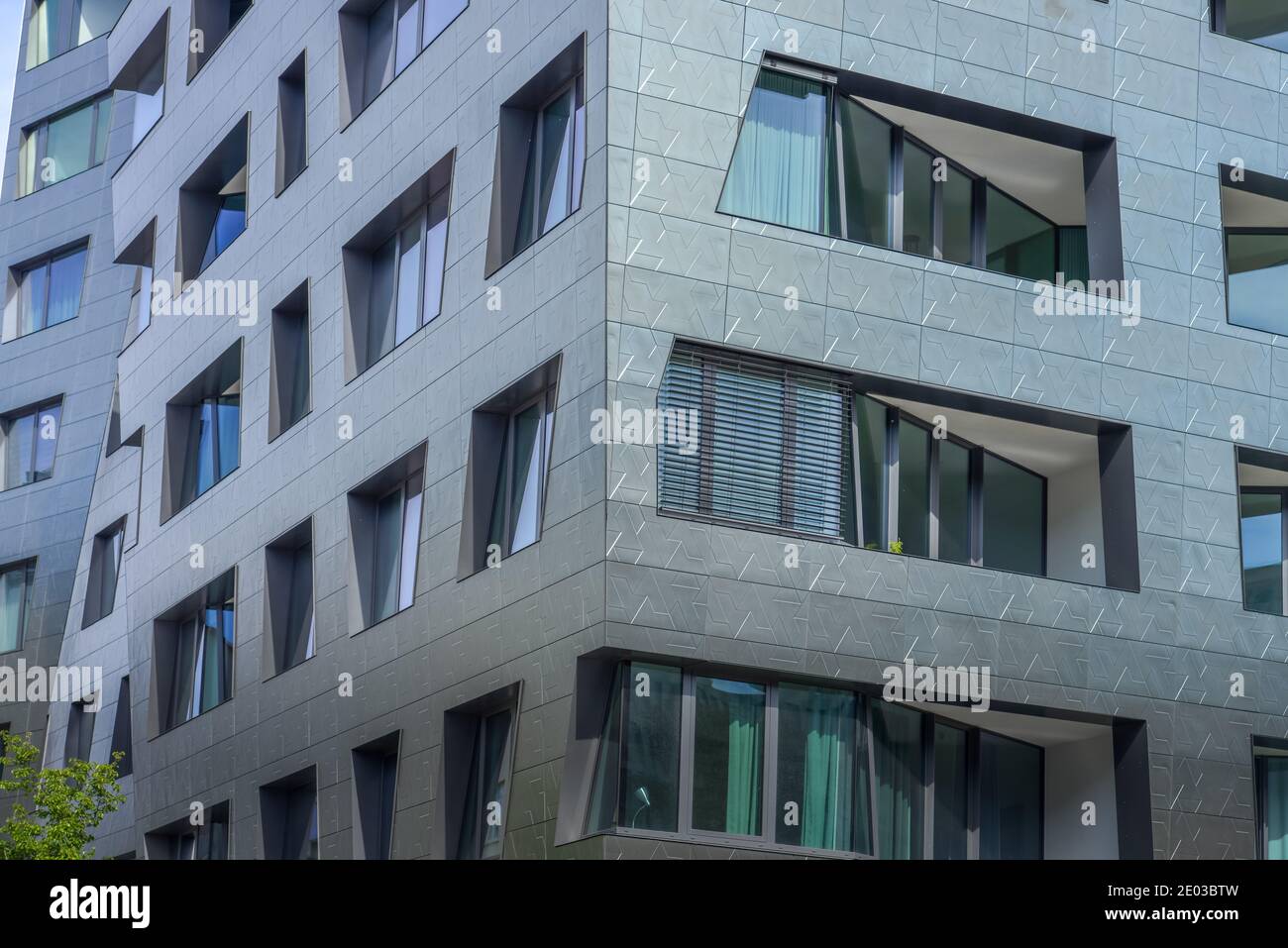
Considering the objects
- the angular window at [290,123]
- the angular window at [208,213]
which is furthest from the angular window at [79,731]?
the angular window at [290,123]

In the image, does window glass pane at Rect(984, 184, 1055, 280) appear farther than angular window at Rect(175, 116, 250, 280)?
No

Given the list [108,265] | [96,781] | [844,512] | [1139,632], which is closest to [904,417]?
[844,512]

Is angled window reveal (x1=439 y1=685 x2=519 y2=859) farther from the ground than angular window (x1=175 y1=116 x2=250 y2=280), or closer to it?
closer to it

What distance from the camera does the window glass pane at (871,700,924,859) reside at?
23.3 metres

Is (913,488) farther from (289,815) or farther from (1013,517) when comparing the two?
(289,815)

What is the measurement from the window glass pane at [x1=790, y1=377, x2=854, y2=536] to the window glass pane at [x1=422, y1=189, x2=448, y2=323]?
629 cm

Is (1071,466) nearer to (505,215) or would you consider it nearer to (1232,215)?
(1232,215)

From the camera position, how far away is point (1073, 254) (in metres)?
27.7

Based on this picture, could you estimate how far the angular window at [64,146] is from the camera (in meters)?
49.3

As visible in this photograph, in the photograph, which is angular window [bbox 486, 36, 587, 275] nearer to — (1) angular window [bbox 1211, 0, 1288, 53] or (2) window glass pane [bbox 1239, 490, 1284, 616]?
(1) angular window [bbox 1211, 0, 1288, 53]

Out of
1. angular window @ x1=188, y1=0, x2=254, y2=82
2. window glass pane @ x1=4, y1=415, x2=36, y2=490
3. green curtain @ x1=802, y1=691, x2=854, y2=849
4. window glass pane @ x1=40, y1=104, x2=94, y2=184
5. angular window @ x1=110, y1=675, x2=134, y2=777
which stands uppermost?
window glass pane @ x1=40, y1=104, x2=94, y2=184

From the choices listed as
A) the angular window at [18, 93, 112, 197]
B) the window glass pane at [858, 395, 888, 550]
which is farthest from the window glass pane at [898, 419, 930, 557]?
the angular window at [18, 93, 112, 197]

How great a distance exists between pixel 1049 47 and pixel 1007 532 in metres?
6.72

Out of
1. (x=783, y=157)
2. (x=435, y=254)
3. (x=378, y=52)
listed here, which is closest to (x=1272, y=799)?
(x=783, y=157)
